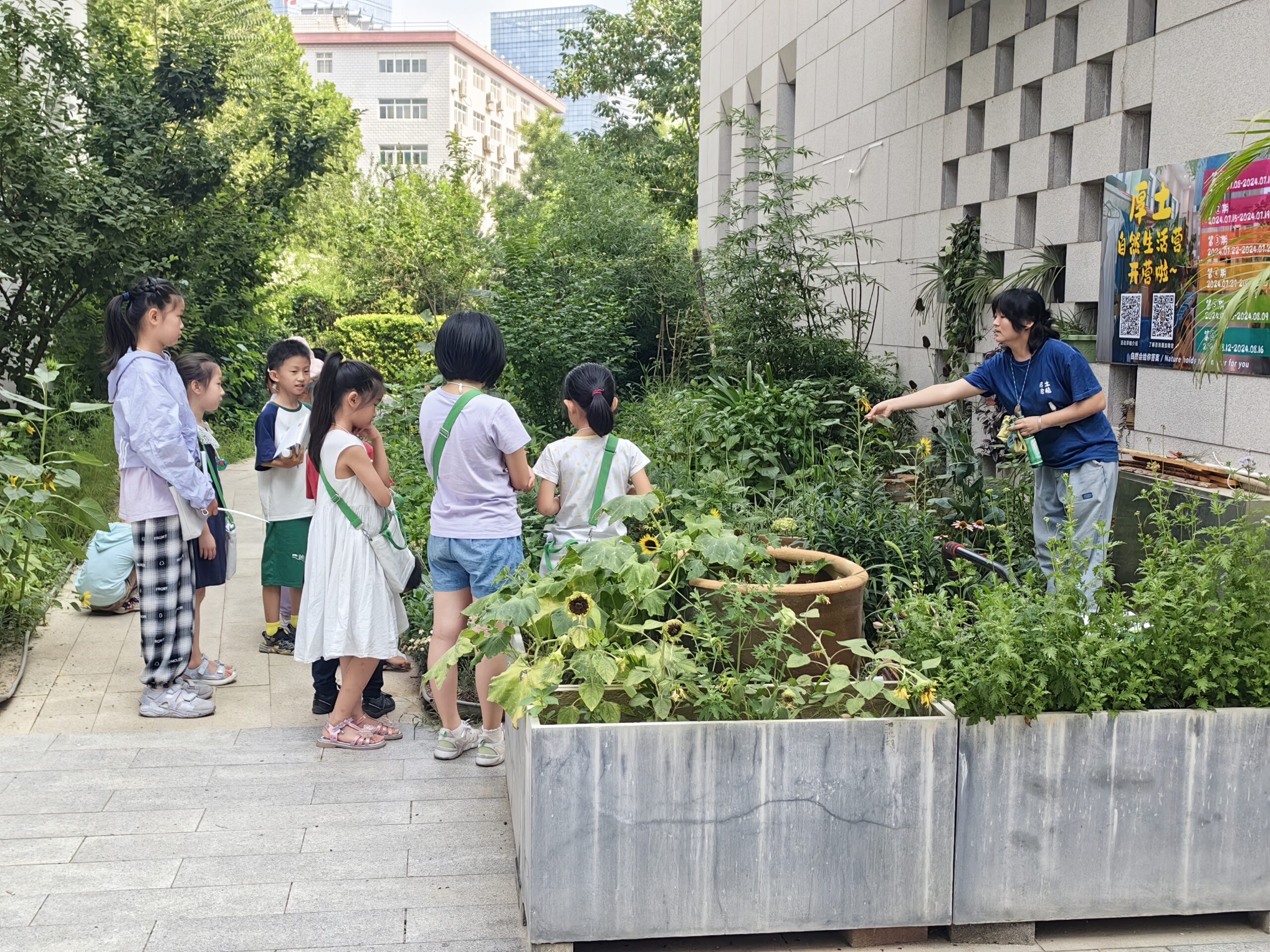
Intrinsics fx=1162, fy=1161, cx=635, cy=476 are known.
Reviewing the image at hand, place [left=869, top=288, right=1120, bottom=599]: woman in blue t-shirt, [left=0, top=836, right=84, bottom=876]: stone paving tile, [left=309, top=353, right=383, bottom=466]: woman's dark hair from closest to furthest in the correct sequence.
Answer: [left=0, top=836, right=84, bottom=876]: stone paving tile, [left=309, top=353, right=383, bottom=466]: woman's dark hair, [left=869, top=288, right=1120, bottom=599]: woman in blue t-shirt

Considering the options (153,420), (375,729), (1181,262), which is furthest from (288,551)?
(1181,262)

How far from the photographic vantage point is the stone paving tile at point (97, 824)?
3.85 m

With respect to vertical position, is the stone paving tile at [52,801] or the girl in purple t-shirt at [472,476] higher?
the girl in purple t-shirt at [472,476]

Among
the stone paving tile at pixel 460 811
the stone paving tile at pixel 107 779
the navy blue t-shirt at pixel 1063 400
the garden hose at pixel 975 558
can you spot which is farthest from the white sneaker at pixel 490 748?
the navy blue t-shirt at pixel 1063 400

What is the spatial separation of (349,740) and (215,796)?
2.07 ft

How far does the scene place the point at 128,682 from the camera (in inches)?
217

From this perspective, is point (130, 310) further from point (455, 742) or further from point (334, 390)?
point (455, 742)

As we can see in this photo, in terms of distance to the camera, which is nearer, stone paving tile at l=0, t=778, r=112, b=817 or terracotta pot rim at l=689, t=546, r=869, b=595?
terracotta pot rim at l=689, t=546, r=869, b=595

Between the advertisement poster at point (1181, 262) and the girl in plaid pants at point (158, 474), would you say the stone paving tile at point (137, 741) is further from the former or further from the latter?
the advertisement poster at point (1181, 262)

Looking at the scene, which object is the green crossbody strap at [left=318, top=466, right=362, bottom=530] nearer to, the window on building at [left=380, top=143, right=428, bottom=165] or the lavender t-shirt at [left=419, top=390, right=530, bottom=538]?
the lavender t-shirt at [left=419, top=390, right=530, bottom=538]

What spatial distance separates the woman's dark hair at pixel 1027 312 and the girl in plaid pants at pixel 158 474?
3.53 m

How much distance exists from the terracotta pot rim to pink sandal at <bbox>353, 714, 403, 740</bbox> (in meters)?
1.72

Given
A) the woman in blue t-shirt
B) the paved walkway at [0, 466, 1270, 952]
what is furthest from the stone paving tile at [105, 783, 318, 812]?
the woman in blue t-shirt

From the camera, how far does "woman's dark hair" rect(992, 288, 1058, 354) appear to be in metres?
5.03
